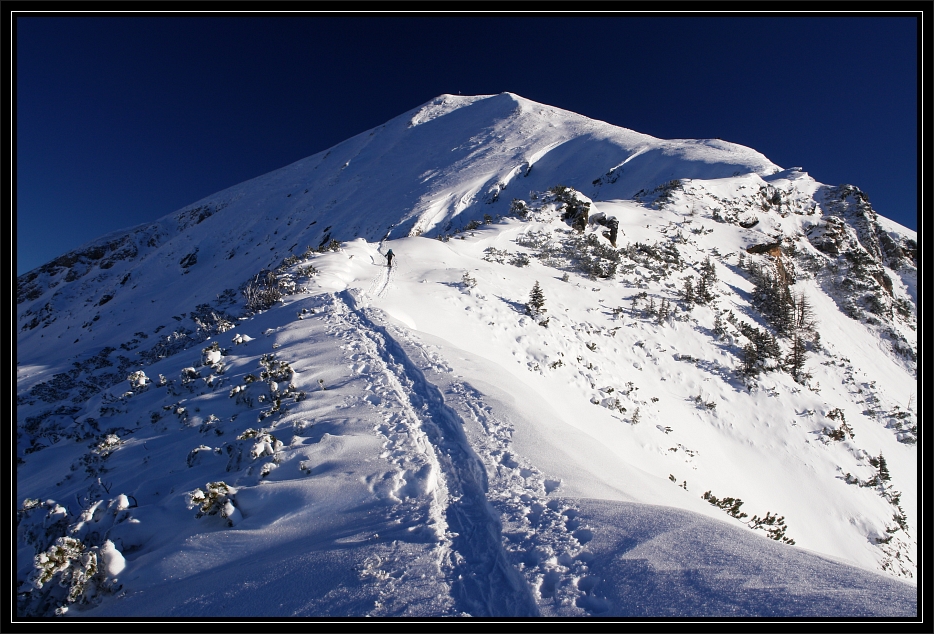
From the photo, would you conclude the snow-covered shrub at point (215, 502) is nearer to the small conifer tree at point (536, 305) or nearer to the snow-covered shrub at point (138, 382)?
the snow-covered shrub at point (138, 382)

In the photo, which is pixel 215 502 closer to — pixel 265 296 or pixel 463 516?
pixel 463 516

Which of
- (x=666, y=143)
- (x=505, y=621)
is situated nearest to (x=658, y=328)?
(x=505, y=621)

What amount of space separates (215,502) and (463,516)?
2.74m

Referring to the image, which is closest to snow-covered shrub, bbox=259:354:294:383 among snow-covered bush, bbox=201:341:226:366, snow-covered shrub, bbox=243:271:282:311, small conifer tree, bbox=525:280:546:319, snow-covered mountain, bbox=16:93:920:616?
snow-covered mountain, bbox=16:93:920:616

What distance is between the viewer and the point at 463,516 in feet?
13.8

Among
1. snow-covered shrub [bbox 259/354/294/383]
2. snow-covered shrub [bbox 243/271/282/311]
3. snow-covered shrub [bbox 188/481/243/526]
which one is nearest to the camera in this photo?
snow-covered shrub [bbox 188/481/243/526]

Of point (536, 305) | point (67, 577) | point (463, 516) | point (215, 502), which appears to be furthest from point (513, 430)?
point (536, 305)

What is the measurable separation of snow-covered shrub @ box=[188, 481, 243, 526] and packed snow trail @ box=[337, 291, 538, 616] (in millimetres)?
2099

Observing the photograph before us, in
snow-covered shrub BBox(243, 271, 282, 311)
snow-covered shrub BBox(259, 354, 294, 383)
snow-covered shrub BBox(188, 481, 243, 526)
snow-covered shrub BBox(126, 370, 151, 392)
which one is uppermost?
snow-covered shrub BBox(243, 271, 282, 311)

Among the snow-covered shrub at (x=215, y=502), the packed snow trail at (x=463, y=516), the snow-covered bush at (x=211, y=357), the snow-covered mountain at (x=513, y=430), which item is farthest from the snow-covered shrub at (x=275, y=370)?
the snow-covered shrub at (x=215, y=502)

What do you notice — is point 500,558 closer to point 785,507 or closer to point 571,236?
point 785,507

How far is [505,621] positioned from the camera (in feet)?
9.47

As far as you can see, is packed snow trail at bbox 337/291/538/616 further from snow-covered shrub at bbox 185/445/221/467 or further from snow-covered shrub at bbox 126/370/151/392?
snow-covered shrub at bbox 126/370/151/392

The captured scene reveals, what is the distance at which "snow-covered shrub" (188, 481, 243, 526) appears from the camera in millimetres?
4133
